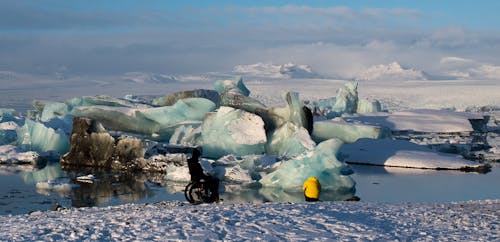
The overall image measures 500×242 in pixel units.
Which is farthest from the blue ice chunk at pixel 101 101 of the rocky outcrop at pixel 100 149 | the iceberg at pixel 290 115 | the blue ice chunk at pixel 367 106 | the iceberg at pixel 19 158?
the blue ice chunk at pixel 367 106

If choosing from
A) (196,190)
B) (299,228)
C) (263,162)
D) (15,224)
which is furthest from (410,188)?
(15,224)

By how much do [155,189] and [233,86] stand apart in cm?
1759

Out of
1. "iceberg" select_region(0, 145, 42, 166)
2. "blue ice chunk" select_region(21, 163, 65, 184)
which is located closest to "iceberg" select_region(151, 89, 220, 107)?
"iceberg" select_region(0, 145, 42, 166)

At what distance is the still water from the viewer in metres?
15.3

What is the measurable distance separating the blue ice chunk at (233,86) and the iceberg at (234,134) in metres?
9.80

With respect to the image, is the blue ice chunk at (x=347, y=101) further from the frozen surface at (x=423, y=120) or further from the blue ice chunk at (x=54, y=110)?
the blue ice chunk at (x=54, y=110)

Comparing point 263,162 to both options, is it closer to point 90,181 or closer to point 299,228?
point 90,181

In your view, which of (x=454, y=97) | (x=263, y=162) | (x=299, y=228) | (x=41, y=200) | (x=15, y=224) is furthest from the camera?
(x=454, y=97)

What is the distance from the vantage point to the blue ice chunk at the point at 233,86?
111ft

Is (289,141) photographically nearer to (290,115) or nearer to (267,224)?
(290,115)

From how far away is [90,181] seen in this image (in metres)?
18.9

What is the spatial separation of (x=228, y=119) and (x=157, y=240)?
1559 cm

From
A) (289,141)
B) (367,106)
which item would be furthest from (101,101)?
(367,106)

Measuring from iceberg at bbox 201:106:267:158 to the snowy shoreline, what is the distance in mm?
12051
